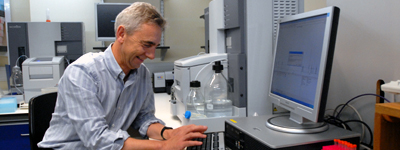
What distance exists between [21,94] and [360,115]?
2.31 metres

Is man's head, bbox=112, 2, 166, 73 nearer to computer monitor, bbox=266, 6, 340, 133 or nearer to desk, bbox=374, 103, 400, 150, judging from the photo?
computer monitor, bbox=266, 6, 340, 133

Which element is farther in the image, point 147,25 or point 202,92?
point 202,92

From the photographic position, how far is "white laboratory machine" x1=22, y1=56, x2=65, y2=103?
2066 mm

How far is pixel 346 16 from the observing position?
1187mm

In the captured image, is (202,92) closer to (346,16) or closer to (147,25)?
(147,25)

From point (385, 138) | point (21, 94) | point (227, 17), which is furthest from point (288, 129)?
point (21, 94)

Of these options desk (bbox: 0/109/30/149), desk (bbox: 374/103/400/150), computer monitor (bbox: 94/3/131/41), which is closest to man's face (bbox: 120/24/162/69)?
desk (bbox: 374/103/400/150)

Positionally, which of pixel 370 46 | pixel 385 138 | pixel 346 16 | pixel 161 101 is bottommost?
pixel 161 101

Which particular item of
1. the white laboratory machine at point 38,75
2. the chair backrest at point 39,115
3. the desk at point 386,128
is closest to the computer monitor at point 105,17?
the white laboratory machine at point 38,75

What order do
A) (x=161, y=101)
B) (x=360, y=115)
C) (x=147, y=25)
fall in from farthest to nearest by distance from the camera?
1. (x=161, y=101)
2. (x=360, y=115)
3. (x=147, y=25)

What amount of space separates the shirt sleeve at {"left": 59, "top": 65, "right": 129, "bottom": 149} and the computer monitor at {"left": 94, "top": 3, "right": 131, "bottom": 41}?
5.73 ft

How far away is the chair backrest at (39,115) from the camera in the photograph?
1134mm

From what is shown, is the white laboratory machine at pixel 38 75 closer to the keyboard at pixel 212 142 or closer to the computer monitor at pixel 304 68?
the keyboard at pixel 212 142

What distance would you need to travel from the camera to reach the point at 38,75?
210 centimetres
